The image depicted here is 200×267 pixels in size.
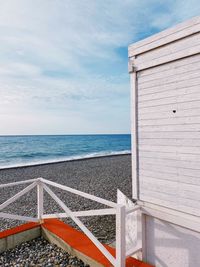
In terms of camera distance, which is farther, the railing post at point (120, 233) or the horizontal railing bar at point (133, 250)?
the horizontal railing bar at point (133, 250)

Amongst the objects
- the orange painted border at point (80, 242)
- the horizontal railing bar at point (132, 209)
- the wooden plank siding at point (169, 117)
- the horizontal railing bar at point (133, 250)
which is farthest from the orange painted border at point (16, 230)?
the wooden plank siding at point (169, 117)

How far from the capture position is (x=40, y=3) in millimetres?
6594

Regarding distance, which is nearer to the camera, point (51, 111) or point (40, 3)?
point (40, 3)

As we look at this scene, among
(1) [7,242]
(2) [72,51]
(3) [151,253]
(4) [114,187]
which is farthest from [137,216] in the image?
(2) [72,51]

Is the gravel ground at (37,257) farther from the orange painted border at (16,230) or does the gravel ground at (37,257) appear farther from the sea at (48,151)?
the sea at (48,151)

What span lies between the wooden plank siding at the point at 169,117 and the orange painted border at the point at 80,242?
1.03m

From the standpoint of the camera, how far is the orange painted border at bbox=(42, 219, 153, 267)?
3.76m

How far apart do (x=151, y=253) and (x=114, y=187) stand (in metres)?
8.04

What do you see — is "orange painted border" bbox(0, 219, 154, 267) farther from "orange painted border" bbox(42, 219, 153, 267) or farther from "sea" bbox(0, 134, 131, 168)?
"sea" bbox(0, 134, 131, 168)

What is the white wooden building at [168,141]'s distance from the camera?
3350mm

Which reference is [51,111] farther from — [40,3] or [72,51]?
[40,3]

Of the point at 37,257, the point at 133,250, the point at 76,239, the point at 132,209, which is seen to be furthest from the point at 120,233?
the point at 37,257

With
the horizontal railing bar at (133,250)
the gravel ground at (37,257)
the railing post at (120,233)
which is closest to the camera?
the railing post at (120,233)

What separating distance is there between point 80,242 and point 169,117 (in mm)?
2839
